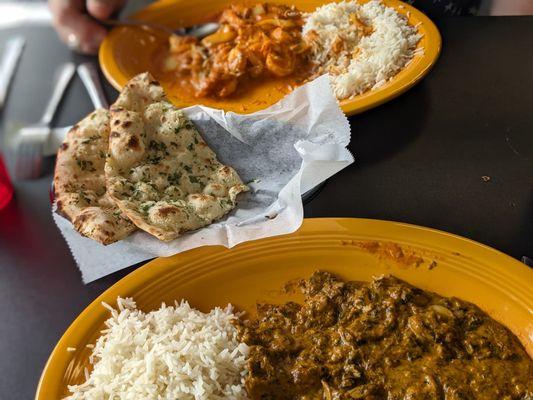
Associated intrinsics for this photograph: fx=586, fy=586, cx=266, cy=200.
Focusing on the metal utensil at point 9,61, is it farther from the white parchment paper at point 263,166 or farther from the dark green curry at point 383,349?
the dark green curry at point 383,349

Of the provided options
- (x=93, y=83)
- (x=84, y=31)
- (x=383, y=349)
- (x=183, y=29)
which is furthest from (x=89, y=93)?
(x=383, y=349)

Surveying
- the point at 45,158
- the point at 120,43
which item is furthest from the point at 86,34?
the point at 45,158

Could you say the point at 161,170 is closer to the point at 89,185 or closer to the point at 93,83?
the point at 89,185

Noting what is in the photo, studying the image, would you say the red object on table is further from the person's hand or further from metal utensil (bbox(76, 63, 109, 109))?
the person's hand

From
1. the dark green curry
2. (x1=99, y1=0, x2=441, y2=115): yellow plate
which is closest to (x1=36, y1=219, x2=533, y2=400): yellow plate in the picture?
the dark green curry

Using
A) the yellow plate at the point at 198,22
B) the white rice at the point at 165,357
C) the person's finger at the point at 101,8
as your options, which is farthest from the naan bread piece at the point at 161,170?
the person's finger at the point at 101,8

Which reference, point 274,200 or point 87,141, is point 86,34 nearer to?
point 87,141
